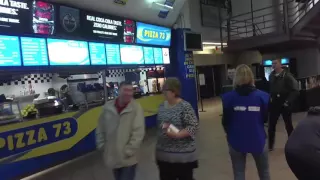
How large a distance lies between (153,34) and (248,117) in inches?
222

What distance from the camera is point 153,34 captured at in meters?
8.18

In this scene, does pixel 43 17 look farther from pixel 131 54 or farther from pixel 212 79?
pixel 212 79

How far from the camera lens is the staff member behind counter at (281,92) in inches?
199

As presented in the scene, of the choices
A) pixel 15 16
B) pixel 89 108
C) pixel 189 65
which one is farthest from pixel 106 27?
pixel 189 65

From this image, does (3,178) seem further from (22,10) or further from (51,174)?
(22,10)

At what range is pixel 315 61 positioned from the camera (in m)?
15.7

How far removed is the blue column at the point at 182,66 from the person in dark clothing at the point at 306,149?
741 centimetres

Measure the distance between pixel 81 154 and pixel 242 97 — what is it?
412cm

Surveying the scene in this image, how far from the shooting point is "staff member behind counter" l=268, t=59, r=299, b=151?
5.05 metres

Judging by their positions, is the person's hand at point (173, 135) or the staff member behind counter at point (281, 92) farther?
the staff member behind counter at point (281, 92)

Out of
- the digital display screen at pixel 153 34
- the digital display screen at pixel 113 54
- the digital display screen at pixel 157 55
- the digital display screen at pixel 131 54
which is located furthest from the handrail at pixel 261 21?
the digital display screen at pixel 113 54

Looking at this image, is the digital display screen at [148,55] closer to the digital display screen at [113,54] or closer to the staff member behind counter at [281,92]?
the digital display screen at [113,54]

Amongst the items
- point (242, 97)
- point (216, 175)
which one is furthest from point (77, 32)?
point (242, 97)

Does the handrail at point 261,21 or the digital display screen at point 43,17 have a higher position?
the handrail at point 261,21
